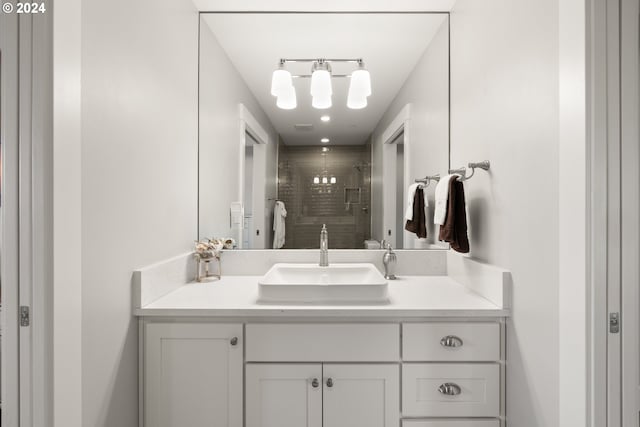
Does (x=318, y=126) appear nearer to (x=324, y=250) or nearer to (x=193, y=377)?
(x=324, y=250)

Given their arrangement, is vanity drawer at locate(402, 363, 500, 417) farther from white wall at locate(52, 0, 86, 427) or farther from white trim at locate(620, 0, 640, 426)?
white wall at locate(52, 0, 86, 427)

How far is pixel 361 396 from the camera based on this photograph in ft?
4.13

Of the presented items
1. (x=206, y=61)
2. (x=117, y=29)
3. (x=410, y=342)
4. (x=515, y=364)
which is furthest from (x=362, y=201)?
(x=117, y=29)

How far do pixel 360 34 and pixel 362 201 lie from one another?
0.93 metres

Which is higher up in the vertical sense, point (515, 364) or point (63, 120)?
point (63, 120)

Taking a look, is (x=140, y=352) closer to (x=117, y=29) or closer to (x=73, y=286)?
(x=73, y=286)

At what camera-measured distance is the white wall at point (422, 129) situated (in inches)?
74.9

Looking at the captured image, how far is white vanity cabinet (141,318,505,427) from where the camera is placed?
49.6 inches

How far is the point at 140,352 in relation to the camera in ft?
4.16

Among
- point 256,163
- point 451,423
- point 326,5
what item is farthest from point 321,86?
point 451,423

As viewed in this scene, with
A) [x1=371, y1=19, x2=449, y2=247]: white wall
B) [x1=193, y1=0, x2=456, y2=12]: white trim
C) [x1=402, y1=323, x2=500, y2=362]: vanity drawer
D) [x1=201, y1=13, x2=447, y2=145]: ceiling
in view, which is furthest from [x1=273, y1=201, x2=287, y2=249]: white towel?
[x1=193, y1=0, x2=456, y2=12]: white trim

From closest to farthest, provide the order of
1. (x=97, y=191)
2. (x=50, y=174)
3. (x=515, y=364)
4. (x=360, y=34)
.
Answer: (x=50, y=174) < (x=97, y=191) < (x=515, y=364) < (x=360, y=34)

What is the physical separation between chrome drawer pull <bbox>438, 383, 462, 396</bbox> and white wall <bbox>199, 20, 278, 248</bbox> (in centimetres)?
111

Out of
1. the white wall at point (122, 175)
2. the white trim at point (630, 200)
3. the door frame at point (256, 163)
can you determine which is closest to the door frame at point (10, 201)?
the white wall at point (122, 175)
